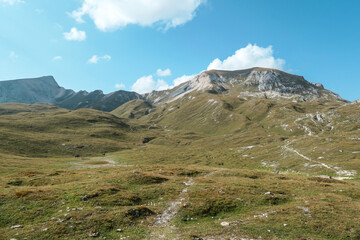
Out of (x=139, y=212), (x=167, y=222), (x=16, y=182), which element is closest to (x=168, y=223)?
(x=167, y=222)

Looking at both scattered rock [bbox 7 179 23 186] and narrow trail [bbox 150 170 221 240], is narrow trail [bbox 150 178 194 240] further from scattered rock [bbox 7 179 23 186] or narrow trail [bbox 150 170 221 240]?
scattered rock [bbox 7 179 23 186]

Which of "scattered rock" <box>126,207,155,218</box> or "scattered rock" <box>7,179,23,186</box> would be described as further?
"scattered rock" <box>7,179,23,186</box>

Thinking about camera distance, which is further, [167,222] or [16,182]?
[16,182]

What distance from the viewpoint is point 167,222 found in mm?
21281

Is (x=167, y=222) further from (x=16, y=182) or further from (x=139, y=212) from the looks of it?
(x=16, y=182)

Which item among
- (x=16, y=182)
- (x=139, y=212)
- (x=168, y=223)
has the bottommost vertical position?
(x=16, y=182)

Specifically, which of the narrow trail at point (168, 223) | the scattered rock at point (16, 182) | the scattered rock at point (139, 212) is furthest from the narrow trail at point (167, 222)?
the scattered rock at point (16, 182)

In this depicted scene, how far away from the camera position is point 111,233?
60.0 feet

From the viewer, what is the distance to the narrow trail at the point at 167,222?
18.1m

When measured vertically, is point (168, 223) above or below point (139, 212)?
below

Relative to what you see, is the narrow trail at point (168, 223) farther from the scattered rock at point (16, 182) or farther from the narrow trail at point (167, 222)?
the scattered rock at point (16, 182)

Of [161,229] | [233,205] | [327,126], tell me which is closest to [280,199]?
[233,205]

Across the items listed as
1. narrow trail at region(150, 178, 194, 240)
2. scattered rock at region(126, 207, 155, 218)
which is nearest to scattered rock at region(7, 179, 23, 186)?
scattered rock at region(126, 207, 155, 218)

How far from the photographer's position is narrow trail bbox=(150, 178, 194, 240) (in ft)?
59.3
